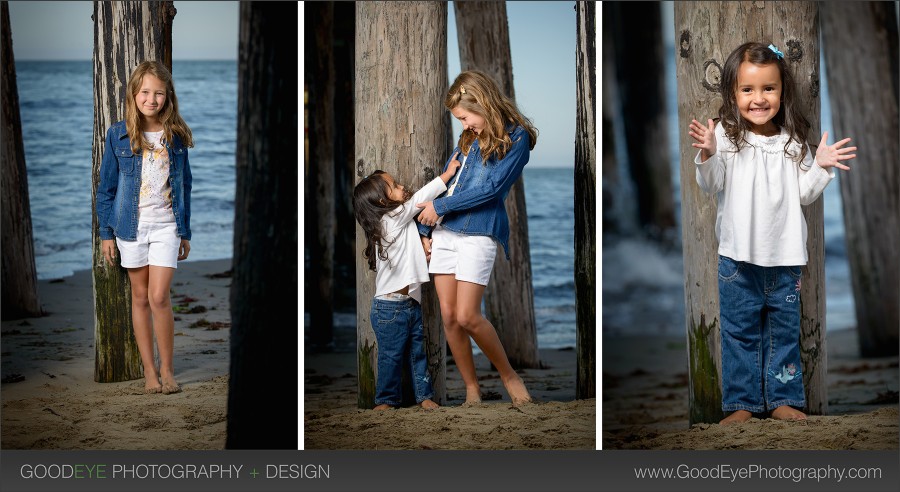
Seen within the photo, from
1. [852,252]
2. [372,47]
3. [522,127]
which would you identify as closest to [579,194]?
[522,127]

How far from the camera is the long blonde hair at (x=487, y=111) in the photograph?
5.45 metres

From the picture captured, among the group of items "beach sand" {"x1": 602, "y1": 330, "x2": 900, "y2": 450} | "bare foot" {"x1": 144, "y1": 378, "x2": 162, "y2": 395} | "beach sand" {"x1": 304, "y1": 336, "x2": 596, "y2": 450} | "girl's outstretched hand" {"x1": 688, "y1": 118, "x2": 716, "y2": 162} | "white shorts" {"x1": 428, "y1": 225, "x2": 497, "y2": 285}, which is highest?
"girl's outstretched hand" {"x1": 688, "y1": 118, "x2": 716, "y2": 162}

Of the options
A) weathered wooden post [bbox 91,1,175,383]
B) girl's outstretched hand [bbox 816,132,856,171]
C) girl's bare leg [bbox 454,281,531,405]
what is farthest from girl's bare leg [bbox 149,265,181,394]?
girl's outstretched hand [bbox 816,132,856,171]

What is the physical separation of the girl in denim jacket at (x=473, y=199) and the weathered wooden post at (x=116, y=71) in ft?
4.74

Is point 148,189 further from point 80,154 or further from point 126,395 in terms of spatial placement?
point 126,395

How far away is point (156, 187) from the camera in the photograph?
5543mm

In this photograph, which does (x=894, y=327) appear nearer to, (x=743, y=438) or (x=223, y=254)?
(x=743, y=438)

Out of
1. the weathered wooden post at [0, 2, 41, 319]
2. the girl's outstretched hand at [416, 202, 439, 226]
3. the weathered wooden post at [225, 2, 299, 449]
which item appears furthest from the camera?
the weathered wooden post at [0, 2, 41, 319]

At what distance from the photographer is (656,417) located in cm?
639

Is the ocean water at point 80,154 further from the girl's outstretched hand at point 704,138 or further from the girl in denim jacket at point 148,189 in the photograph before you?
the girl's outstretched hand at point 704,138

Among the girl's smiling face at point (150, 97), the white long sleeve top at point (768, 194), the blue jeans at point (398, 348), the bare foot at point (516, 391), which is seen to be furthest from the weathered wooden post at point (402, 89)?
the white long sleeve top at point (768, 194)

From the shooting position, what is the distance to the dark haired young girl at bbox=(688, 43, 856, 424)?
5.31 metres

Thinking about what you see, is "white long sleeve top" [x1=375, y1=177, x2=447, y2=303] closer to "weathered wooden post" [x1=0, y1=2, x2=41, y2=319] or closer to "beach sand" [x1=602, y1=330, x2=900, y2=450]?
"beach sand" [x1=602, y1=330, x2=900, y2=450]

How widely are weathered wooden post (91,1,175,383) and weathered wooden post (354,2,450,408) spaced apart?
38.9 inches
